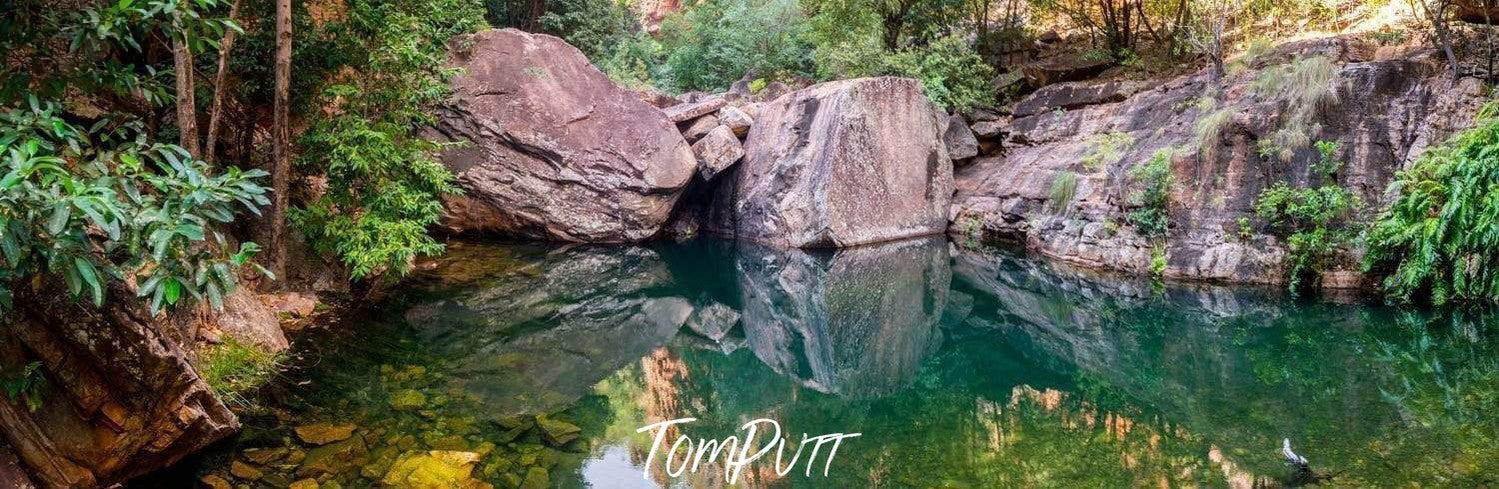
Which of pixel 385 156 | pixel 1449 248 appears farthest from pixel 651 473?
pixel 1449 248

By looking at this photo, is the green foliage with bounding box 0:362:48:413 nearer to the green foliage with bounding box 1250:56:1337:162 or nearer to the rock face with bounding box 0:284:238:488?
the rock face with bounding box 0:284:238:488

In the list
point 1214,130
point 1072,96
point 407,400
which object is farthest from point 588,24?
point 407,400

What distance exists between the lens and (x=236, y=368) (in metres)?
5.82

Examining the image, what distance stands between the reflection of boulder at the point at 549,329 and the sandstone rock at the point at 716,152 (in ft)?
11.2

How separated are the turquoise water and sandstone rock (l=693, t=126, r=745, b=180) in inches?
176

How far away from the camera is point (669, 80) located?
875 inches

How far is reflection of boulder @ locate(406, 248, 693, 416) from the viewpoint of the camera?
6445 mm

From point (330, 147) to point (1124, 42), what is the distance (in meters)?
15.9

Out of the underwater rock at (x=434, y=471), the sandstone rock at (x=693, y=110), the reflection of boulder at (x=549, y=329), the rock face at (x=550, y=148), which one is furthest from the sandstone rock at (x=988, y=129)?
the underwater rock at (x=434, y=471)

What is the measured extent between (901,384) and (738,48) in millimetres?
15577

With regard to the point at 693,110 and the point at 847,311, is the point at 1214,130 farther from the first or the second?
the point at 693,110

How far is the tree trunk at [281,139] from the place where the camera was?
7227 mm

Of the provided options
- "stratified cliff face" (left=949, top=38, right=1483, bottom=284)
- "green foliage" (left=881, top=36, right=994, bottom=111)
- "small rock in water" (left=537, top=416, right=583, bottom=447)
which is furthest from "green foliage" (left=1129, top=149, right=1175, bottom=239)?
"small rock in water" (left=537, top=416, right=583, bottom=447)

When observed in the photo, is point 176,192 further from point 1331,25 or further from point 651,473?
point 1331,25
